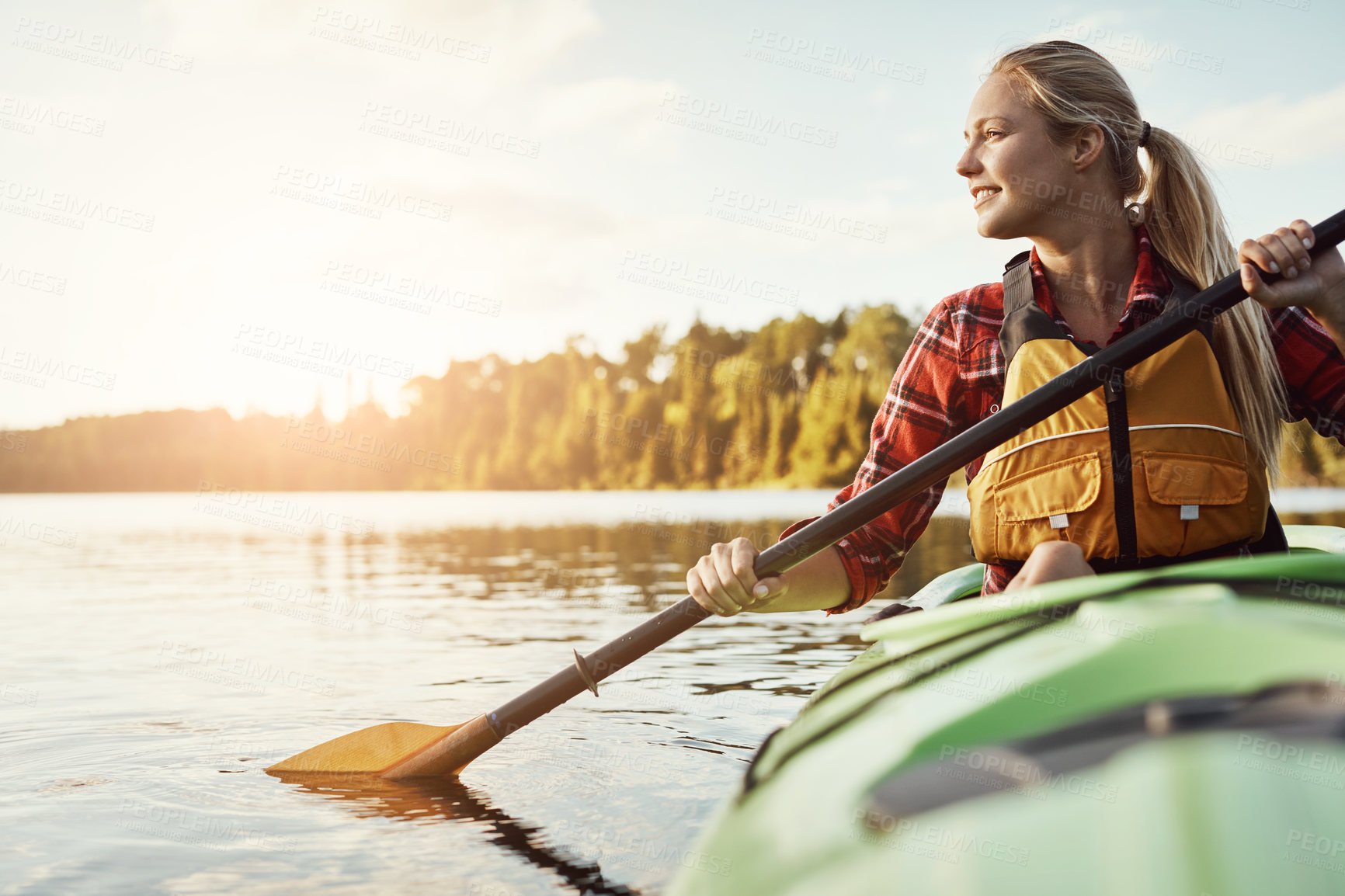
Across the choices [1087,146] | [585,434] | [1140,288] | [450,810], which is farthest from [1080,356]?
[585,434]

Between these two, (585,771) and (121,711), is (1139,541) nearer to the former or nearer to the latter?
(585,771)

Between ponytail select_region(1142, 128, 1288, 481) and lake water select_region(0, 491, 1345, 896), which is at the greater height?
ponytail select_region(1142, 128, 1288, 481)

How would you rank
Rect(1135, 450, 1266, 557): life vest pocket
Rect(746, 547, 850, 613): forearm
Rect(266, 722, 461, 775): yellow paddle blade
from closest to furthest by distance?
Rect(1135, 450, 1266, 557): life vest pocket → Rect(746, 547, 850, 613): forearm → Rect(266, 722, 461, 775): yellow paddle blade

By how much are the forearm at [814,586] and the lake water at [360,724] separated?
2.85ft

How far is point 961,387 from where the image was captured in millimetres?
2225

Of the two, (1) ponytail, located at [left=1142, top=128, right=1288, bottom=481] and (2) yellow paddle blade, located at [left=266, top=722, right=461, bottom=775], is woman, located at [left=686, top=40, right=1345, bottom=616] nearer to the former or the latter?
(1) ponytail, located at [left=1142, top=128, right=1288, bottom=481]

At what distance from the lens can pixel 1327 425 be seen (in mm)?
1986

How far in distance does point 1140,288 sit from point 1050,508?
55 cm

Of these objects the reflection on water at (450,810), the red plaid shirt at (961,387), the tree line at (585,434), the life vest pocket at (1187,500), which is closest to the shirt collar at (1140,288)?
the red plaid shirt at (961,387)

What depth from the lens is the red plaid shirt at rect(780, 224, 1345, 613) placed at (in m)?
1.97

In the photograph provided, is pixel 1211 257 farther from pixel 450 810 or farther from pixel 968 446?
pixel 450 810

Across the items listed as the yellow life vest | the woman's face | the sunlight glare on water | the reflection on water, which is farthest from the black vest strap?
the reflection on water

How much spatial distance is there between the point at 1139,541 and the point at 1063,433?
9.6 inches

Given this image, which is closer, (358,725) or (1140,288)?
(1140,288)
